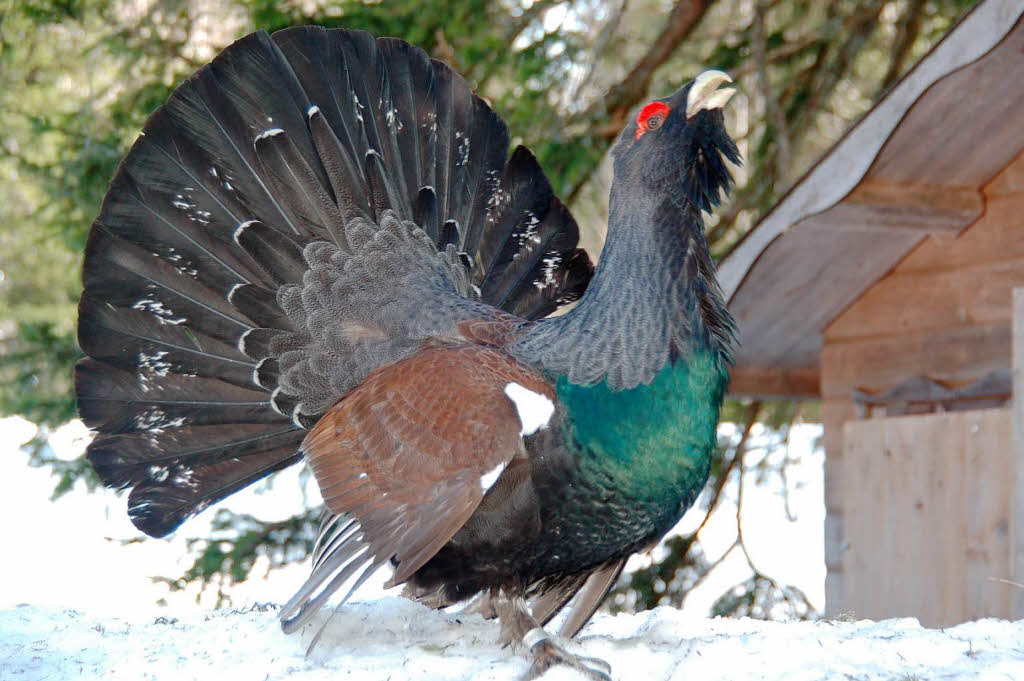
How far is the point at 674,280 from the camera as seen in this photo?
427cm

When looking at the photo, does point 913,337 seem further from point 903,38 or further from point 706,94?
point 706,94

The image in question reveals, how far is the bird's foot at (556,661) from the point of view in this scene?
13.0 feet

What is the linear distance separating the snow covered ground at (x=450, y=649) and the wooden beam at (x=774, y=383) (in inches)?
132

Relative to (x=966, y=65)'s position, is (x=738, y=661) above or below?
below

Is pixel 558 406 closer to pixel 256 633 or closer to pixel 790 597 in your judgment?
pixel 256 633

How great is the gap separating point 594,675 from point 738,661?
47 cm

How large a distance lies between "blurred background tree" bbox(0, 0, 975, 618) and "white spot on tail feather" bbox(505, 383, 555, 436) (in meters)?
4.21

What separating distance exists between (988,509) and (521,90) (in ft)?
14.4

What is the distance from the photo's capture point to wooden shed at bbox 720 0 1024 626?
227 inches

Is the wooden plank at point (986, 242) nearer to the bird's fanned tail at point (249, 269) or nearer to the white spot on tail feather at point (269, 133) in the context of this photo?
the bird's fanned tail at point (249, 269)

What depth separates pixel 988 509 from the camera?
621cm

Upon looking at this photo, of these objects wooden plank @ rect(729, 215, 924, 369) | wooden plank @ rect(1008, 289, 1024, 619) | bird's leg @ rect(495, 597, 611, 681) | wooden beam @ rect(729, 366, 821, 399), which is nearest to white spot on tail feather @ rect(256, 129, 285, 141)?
bird's leg @ rect(495, 597, 611, 681)

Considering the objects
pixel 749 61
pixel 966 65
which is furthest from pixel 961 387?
pixel 749 61

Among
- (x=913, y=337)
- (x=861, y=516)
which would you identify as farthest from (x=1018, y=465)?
(x=913, y=337)
